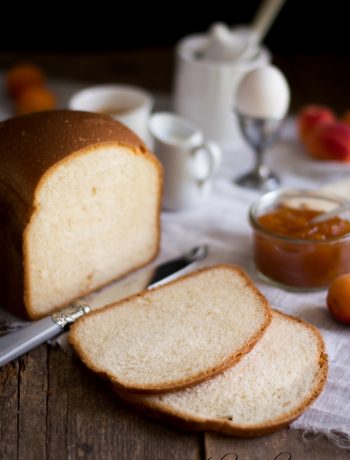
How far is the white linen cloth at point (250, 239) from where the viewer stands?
81.4 inches

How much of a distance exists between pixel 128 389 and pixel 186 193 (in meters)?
1.21

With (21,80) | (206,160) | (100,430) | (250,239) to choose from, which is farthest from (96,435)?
(21,80)

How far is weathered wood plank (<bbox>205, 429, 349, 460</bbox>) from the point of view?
6.36 ft

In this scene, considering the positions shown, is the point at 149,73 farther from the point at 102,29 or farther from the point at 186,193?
the point at 186,193

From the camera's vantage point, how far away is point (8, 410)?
208 centimetres

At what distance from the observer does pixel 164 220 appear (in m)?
3.00

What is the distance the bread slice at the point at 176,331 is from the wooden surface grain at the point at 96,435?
0.11 metres

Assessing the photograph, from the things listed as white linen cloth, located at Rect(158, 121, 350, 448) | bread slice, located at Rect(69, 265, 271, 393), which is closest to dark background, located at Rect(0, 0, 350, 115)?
white linen cloth, located at Rect(158, 121, 350, 448)

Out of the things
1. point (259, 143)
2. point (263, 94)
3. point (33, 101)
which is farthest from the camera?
point (33, 101)

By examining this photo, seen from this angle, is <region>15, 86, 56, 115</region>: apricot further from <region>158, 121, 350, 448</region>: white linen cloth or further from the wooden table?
the wooden table

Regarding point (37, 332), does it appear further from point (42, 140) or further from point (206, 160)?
point (206, 160)

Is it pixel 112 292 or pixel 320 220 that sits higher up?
pixel 320 220

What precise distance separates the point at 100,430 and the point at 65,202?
74 centimetres

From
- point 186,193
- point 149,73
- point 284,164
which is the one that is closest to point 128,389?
point 186,193
